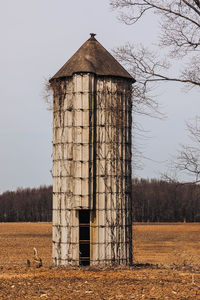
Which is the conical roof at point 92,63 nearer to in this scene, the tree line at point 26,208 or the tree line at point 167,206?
the tree line at point 167,206

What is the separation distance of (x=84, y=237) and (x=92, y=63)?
21.0 ft

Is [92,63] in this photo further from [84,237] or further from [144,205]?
[144,205]

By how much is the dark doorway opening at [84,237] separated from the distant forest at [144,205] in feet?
274

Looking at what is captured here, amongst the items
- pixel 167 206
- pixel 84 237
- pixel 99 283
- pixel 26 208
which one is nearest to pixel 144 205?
pixel 167 206

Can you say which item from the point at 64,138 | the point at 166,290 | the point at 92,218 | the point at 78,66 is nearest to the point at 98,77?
the point at 78,66

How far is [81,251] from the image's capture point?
19.3 m

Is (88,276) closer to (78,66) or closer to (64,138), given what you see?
(64,138)

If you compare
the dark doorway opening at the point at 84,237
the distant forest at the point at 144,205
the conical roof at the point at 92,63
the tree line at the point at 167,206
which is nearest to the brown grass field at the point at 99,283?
the dark doorway opening at the point at 84,237

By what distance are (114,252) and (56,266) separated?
83.9 inches

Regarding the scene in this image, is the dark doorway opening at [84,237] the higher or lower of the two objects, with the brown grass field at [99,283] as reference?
higher

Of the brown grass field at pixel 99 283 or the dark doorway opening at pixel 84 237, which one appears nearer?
the brown grass field at pixel 99 283

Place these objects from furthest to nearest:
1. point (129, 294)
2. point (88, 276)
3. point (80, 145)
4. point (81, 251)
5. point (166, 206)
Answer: point (166, 206)
point (81, 251)
point (80, 145)
point (88, 276)
point (129, 294)

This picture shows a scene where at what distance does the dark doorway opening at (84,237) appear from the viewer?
60.4ft

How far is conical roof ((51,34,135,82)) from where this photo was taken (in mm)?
18609
